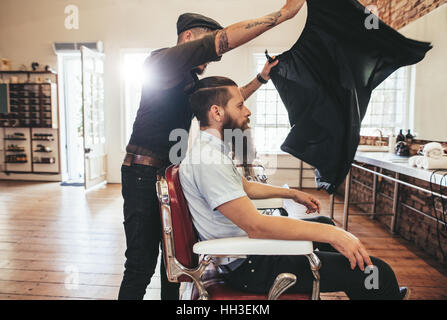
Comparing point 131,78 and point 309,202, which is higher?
point 131,78

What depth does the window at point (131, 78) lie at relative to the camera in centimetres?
584

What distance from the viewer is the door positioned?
5105mm

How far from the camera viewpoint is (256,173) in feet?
8.53

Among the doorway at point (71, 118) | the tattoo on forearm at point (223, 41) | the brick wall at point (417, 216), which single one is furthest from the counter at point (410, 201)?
the doorway at point (71, 118)

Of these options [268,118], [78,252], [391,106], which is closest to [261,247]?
[78,252]

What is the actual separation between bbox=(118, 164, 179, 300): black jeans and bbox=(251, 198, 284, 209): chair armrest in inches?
18.8

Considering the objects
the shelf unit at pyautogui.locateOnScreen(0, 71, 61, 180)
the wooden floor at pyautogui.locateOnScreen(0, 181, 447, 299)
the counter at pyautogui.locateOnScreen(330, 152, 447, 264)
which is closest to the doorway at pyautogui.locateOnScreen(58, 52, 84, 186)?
the shelf unit at pyautogui.locateOnScreen(0, 71, 61, 180)

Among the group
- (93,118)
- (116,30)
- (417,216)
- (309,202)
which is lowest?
(417,216)

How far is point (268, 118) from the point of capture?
19.5 feet

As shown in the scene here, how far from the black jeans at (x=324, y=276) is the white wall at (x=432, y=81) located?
→ 2.04 m

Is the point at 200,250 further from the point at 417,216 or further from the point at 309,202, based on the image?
the point at 417,216

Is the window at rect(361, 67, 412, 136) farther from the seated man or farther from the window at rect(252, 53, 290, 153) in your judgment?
the seated man

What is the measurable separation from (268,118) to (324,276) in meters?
5.07
